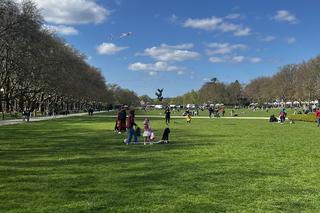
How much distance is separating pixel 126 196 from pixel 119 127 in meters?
20.9

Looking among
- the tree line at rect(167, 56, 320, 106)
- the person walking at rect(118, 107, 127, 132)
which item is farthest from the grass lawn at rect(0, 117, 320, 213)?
the tree line at rect(167, 56, 320, 106)

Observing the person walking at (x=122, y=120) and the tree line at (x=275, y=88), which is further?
the tree line at (x=275, y=88)

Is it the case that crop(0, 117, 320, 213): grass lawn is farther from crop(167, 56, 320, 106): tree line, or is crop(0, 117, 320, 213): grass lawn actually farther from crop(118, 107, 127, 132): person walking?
crop(167, 56, 320, 106): tree line

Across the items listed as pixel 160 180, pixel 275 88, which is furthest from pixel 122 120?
pixel 275 88

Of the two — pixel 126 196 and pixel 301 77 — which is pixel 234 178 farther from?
pixel 301 77

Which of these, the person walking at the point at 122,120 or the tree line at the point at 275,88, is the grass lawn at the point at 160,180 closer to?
the person walking at the point at 122,120

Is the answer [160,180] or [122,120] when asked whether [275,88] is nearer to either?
[122,120]

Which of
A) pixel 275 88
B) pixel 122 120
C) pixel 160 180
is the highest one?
pixel 275 88

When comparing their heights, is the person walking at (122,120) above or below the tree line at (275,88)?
below

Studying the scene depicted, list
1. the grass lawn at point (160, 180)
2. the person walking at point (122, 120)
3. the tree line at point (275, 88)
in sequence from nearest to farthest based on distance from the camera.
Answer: the grass lawn at point (160, 180) < the person walking at point (122, 120) < the tree line at point (275, 88)

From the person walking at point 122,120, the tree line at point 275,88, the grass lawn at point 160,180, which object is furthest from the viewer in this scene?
the tree line at point 275,88

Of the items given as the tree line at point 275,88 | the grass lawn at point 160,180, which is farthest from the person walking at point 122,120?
the tree line at point 275,88

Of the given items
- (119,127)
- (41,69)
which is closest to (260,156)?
(119,127)

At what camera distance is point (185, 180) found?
11797 millimetres
